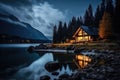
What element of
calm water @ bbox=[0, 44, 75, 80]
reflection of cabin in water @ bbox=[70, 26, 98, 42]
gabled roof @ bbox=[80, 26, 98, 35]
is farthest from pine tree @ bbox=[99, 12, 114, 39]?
calm water @ bbox=[0, 44, 75, 80]

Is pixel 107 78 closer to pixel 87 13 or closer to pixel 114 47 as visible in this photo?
pixel 114 47

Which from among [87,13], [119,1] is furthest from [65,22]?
[119,1]

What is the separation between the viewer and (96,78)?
970 centimetres

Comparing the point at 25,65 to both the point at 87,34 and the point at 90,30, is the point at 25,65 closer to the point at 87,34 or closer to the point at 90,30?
the point at 87,34

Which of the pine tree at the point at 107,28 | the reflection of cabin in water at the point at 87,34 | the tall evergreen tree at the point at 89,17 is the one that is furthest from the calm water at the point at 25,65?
the tall evergreen tree at the point at 89,17

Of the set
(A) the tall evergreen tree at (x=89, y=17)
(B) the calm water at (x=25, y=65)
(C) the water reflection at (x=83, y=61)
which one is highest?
(A) the tall evergreen tree at (x=89, y=17)

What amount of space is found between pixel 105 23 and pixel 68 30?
27.5 metres

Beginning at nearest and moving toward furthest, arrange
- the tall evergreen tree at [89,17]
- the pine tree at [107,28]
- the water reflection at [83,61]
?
the water reflection at [83,61]
the pine tree at [107,28]
the tall evergreen tree at [89,17]

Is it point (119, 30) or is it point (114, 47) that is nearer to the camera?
point (114, 47)

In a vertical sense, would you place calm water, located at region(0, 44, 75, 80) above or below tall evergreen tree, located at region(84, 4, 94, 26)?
below

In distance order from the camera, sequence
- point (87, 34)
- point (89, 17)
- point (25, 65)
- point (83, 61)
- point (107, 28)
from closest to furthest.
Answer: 1. point (83, 61)
2. point (25, 65)
3. point (107, 28)
4. point (87, 34)
5. point (89, 17)

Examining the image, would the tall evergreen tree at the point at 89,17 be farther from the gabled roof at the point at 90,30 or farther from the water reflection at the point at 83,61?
the water reflection at the point at 83,61

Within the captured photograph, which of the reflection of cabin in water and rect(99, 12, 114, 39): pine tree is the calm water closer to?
rect(99, 12, 114, 39): pine tree

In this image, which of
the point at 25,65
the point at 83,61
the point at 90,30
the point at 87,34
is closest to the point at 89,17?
the point at 90,30
